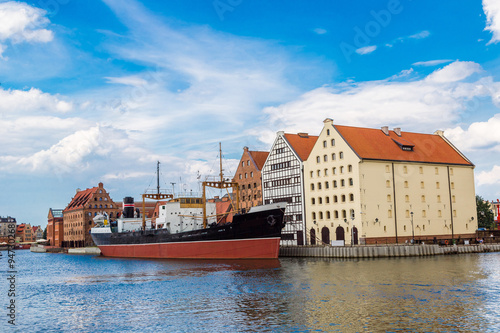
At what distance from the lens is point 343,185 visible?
216 feet

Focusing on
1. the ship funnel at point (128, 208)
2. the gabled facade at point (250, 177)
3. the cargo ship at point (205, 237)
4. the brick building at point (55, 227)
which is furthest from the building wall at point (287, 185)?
the brick building at point (55, 227)

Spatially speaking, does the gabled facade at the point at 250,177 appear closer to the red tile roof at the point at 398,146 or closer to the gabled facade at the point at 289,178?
the gabled facade at the point at 289,178

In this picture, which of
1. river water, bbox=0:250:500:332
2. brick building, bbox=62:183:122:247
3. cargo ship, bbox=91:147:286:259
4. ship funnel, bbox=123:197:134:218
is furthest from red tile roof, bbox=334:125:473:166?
brick building, bbox=62:183:122:247

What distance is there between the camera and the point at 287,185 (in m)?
75.4

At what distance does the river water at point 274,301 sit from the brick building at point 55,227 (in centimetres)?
10441

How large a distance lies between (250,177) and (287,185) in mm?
10372

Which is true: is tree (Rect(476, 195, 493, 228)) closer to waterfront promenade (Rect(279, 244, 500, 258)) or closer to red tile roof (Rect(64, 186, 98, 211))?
waterfront promenade (Rect(279, 244, 500, 258))

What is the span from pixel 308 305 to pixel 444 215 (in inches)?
1932

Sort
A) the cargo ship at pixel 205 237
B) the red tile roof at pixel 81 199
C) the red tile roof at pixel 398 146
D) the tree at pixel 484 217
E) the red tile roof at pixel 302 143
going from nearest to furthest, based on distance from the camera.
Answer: the cargo ship at pixel 205 237
the red tile roof at pixel 398 146
the red tile roof at pixel 302 143
the tree at pixel 484 217
the red tile roof at pixel 81 199

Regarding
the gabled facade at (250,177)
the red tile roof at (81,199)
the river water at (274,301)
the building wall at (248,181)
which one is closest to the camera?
the river water at (274,301)

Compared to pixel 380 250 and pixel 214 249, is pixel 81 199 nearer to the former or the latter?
pixel 214 249

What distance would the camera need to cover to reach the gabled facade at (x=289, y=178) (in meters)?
72.9

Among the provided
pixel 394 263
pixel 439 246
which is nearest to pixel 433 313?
pixel 394 263

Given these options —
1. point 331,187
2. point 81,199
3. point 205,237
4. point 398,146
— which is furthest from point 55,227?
point 398,146
